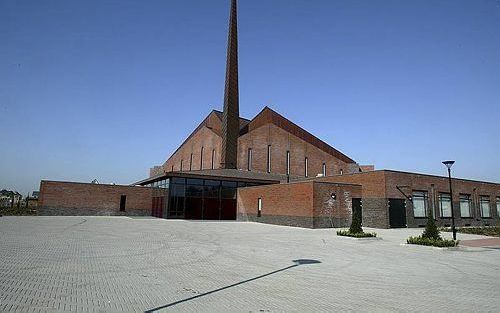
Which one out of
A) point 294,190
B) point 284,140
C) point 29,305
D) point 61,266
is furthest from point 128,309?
point 284,140

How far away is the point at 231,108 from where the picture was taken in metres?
50.5

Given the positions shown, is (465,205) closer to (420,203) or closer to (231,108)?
(420,203)

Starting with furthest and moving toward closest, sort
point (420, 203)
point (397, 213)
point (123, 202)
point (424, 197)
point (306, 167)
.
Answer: point (306, 167)
point (123, 202)
point (424, 197)
point (420, 203)
point (397, 213)

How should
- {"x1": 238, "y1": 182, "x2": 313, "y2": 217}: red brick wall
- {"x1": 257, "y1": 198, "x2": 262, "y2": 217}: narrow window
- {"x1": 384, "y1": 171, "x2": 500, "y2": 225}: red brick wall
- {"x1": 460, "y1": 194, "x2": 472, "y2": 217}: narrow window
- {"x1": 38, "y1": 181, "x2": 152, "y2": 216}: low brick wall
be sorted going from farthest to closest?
{"x1": 38, "y1": 181, "x2": 152, "y2": 216}: low brick wall → {"x1": 460, "y1": 194, "x2": 472, "y2": 217}: narrow window → {"x1": 257, "y1": 198, "x2": 262, "y2": 217}: narrow window → {"x1": 384, "y1": 171, "x2": 500, "y2": 225}: red brick wall → {"x1": 238, "y1": 182, "x2": 313, "y2": 217}: red brick wall

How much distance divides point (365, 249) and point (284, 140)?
39.9 m

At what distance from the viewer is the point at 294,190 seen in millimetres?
29500

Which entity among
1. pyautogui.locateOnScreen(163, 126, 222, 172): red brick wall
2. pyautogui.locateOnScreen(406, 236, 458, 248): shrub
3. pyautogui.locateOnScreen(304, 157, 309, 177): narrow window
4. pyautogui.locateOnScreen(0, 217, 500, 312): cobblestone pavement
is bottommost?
pyautogui.locateOnScreen(0, 217, 500, 312): cobblestone pavement

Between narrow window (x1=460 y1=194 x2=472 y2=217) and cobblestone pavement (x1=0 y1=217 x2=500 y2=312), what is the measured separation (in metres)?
25.1

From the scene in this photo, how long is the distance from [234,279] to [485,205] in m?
40.2

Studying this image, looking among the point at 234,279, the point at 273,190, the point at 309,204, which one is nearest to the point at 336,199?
the point at 309,204

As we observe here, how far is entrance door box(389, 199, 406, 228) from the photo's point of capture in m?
29.2

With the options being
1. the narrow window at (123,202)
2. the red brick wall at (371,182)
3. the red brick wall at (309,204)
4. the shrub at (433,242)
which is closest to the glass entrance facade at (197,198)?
the narrow window at (123,202)

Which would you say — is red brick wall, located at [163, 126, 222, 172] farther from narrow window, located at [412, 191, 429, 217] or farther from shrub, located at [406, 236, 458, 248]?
shrub, located at [406, 236, 458, 248]

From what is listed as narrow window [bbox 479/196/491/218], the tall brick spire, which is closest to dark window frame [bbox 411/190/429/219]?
narrow window [bbox 479/196/491/218]
